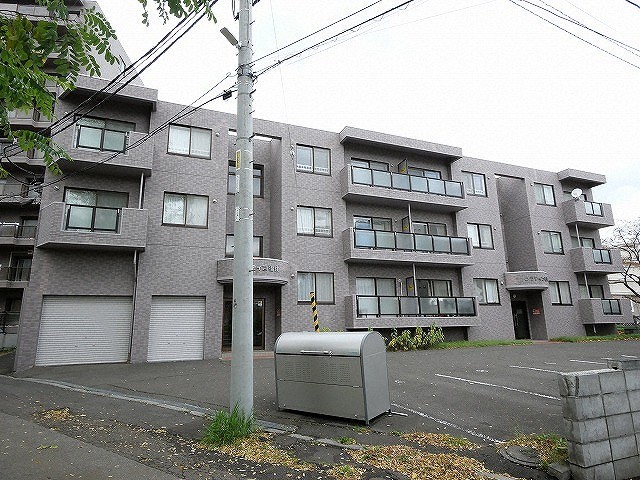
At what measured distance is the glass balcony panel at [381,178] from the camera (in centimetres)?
1850

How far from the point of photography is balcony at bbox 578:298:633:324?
2166 centimetres

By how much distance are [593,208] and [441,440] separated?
24902 millimetres

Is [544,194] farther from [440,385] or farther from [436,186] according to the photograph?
[440,385]

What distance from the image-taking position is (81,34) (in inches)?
161

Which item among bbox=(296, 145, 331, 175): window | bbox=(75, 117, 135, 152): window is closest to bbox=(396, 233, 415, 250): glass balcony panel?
bbox=(296, 145, 331, 175): window

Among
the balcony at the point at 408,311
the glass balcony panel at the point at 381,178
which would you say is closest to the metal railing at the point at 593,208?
the balcony at the point at 408,311

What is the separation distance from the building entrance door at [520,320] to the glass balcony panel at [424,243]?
7470mm

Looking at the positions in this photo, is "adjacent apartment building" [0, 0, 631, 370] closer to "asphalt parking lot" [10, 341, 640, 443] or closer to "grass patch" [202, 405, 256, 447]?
"asphalt parking lot" [10, 341, 640, 443]

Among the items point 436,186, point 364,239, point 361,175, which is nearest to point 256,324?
point 364,239

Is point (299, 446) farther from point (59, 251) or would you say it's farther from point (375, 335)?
point (59, 251)

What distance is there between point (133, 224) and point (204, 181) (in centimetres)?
343

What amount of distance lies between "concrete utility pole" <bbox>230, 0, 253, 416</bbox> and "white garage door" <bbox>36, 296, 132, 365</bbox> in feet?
33.7

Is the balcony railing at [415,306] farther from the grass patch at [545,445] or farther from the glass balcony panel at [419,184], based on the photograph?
the grass patch at [545,445]

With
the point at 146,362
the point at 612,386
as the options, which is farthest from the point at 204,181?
the point at 612,386
